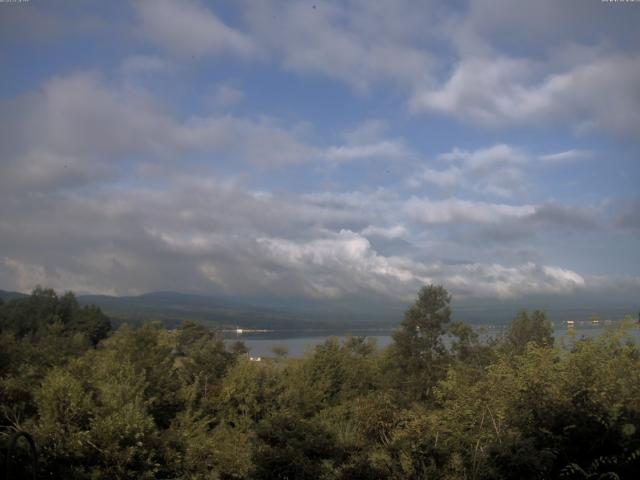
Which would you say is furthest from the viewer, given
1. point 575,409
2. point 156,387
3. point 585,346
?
point 156,387

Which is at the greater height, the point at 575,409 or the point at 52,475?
the point at 575,409

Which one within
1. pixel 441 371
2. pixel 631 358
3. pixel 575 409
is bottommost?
pixel 441 371

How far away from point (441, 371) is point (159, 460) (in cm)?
2385

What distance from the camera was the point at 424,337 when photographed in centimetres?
3675

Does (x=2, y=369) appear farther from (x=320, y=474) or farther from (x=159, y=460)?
(x=320, y=474)

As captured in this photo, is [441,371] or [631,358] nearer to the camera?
[631,358]

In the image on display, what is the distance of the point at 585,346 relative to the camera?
8312 millimetres

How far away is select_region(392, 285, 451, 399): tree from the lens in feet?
112

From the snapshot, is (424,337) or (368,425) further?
(424,337)

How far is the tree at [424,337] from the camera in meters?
34.0

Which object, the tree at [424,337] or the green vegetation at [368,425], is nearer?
the green vegetation at [368,425]

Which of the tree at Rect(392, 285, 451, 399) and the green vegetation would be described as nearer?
the green vegetation

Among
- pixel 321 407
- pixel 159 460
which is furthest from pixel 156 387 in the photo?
pixel 321 407

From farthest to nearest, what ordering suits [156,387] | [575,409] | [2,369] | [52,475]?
[2,369]
[156,387]
[52,475]
[575,409]
